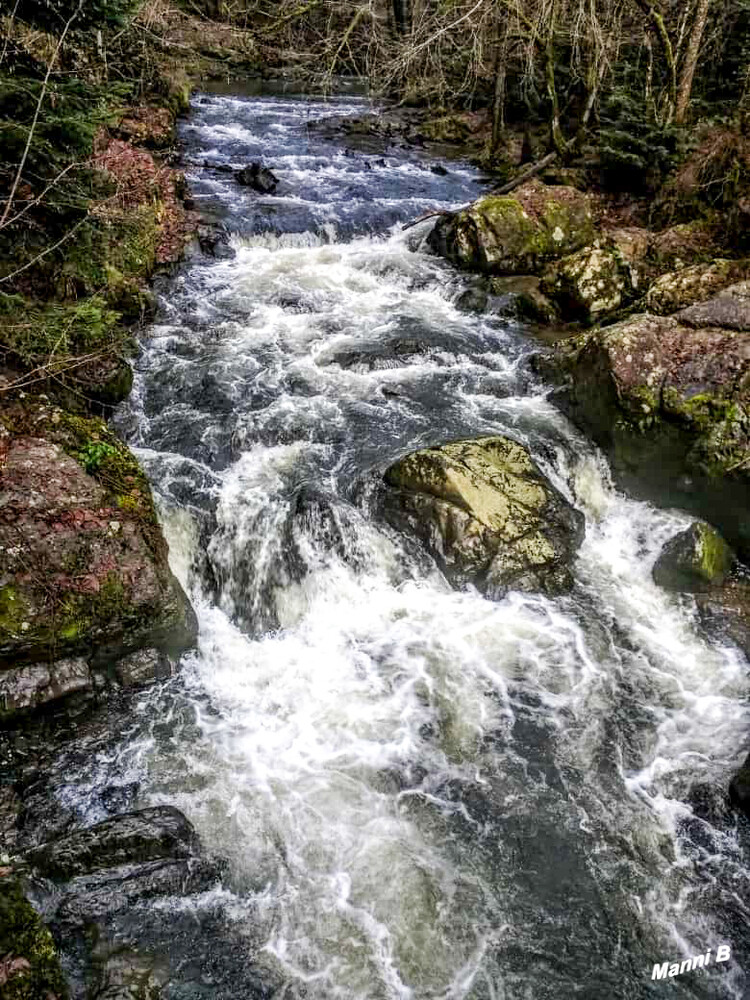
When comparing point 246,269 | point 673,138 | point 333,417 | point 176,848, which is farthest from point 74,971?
point 673,138

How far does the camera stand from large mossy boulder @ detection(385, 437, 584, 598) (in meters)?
8.18

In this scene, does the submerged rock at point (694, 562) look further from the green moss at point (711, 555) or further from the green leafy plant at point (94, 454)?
the green leafy plant at point (94, 454)

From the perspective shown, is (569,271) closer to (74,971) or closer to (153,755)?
(153,755)

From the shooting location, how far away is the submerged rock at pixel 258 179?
1681 centimetres

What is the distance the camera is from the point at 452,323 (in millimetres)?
12750

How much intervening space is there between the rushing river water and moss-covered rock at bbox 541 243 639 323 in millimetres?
1844

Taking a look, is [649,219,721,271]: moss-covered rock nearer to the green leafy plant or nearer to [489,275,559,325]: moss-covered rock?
[489,275,559,325]: moss-covered rock

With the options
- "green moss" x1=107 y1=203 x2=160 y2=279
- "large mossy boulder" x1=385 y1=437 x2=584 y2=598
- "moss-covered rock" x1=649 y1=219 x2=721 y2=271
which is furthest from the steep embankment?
"moss-covered rock" x1=649 y1=219 x2=721 y2=271

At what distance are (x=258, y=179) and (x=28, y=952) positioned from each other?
55.0 feet

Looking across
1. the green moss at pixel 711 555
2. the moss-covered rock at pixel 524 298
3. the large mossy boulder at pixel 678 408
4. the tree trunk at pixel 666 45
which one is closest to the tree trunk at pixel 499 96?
the tree trunk at pixel 666 45

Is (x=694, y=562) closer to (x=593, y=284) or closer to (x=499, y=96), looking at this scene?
(x=593, y=284)

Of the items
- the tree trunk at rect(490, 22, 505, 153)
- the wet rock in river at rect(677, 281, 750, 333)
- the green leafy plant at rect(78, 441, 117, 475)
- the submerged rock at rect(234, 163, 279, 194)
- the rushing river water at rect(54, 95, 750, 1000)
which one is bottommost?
the rushing river water at rect(54, 95, 750, 1000)

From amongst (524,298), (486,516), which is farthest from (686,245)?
(486,516)

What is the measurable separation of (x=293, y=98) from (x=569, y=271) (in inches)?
760
